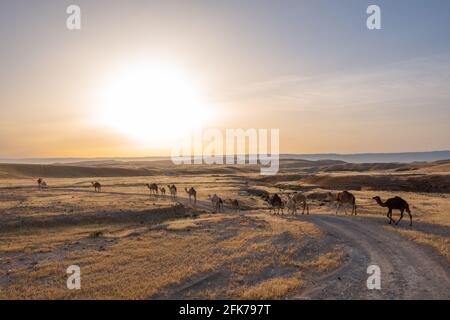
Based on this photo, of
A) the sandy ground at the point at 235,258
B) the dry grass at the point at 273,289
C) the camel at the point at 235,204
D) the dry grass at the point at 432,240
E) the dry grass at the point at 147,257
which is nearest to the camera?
the dry grass at the point at 273,289

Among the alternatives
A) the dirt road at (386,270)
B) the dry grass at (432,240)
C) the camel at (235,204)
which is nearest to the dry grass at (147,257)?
the dirt road at (386,270)

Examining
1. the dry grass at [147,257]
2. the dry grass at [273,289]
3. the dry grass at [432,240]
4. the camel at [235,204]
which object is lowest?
the camel at [235,204]

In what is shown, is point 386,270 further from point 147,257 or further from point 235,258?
point 147,257

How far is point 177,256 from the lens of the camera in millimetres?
18969

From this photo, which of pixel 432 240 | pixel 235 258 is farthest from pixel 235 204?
pixel 432 240

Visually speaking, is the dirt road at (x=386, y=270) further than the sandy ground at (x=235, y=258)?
No

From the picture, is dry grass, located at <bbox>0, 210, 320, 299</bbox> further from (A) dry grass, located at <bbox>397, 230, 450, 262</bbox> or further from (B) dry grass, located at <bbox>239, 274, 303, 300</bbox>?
(A) dry grass, located at <bbox>397, 230, 450, 262</bbox>

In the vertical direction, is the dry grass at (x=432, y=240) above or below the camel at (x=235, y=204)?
above

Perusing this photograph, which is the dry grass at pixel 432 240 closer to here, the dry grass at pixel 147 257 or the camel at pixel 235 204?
the dry grass at pixel 147 257

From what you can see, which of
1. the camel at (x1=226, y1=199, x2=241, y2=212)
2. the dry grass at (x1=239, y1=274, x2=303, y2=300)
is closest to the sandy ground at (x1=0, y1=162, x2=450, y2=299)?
the dry grass at (x1=239, y1=274, x2=303, y2=300)

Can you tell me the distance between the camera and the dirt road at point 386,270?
13047mm

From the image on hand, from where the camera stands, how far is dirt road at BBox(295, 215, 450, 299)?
514 inches

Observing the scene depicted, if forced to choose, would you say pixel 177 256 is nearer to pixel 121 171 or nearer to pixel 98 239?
pixel 98 239
